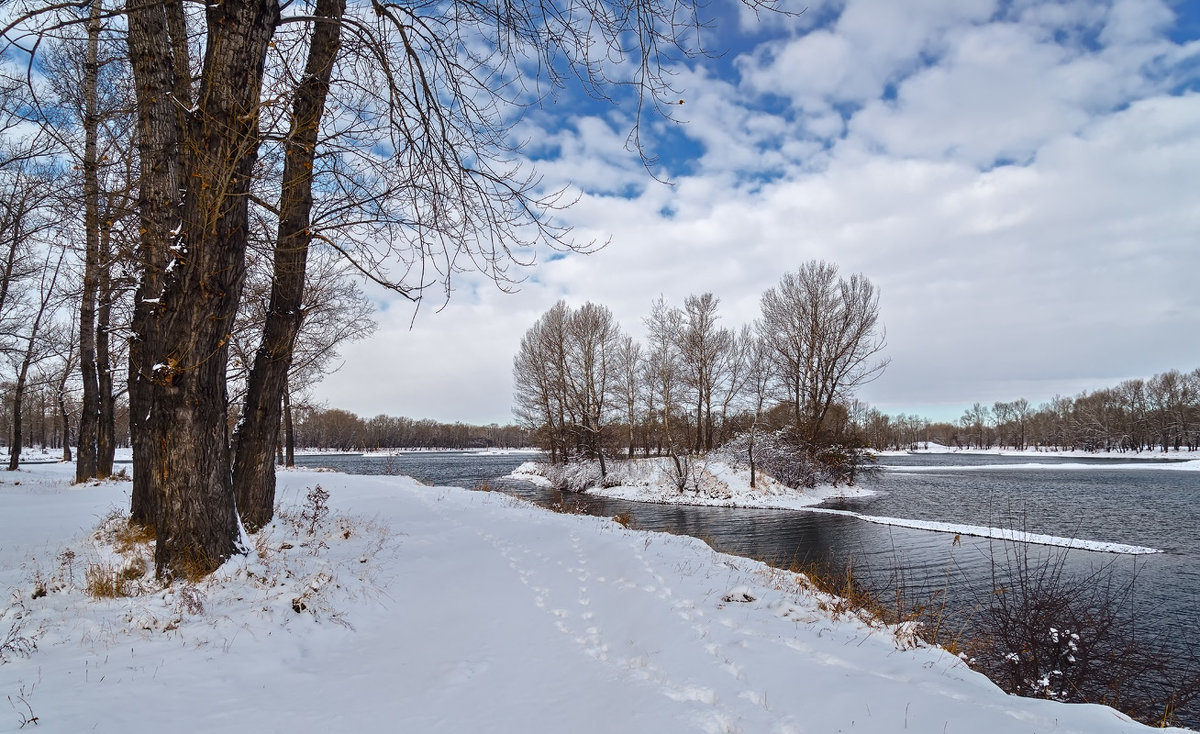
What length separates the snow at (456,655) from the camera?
298cm

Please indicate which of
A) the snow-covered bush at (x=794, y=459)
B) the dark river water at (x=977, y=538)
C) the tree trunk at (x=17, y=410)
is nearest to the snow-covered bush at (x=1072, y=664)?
the dark river water at (x=977, y=538)

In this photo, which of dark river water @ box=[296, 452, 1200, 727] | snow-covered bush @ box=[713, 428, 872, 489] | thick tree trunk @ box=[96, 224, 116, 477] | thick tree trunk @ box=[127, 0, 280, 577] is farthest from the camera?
snow-covered bush @ box=[713, 428, 872, 489]

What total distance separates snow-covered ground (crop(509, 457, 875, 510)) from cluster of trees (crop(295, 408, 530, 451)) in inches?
2426

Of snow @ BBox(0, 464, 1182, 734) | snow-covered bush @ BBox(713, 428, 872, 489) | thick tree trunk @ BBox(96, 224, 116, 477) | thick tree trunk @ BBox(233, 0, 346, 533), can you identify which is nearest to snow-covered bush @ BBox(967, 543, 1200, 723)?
snow @ BBox(0, 464, 1182, 734)

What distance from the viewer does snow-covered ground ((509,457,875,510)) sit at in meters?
23.0

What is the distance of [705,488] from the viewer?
81.0ft

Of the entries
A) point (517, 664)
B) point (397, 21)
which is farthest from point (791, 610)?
point (397, 21)

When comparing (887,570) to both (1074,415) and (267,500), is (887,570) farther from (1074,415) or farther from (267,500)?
(1074,415)

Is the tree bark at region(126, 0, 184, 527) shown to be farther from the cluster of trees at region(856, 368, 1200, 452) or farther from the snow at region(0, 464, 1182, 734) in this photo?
the cluster of trees at region(856, 368, 1200, 452)

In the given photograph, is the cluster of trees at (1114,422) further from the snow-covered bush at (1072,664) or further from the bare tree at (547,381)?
the snow-covered bush at (1072,664)

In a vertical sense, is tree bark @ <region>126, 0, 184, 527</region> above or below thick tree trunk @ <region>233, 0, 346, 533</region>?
above

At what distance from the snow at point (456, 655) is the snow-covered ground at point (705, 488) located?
1720 cm

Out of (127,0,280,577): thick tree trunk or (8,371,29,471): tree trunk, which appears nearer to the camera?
(127,0,280,577): thick tree trunk

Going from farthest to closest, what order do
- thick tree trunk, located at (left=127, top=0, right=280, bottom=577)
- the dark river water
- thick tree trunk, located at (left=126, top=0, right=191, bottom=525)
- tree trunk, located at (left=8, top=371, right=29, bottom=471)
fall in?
tree trunk, located at (left=8, top=371, right=29, bottom=471)
the dark river water
thick tree trunk, located at (left=126, top=0, right=191, bottom=525)
thick tree trunk, located at (left=127, top=0, right=280, bottom=577)
